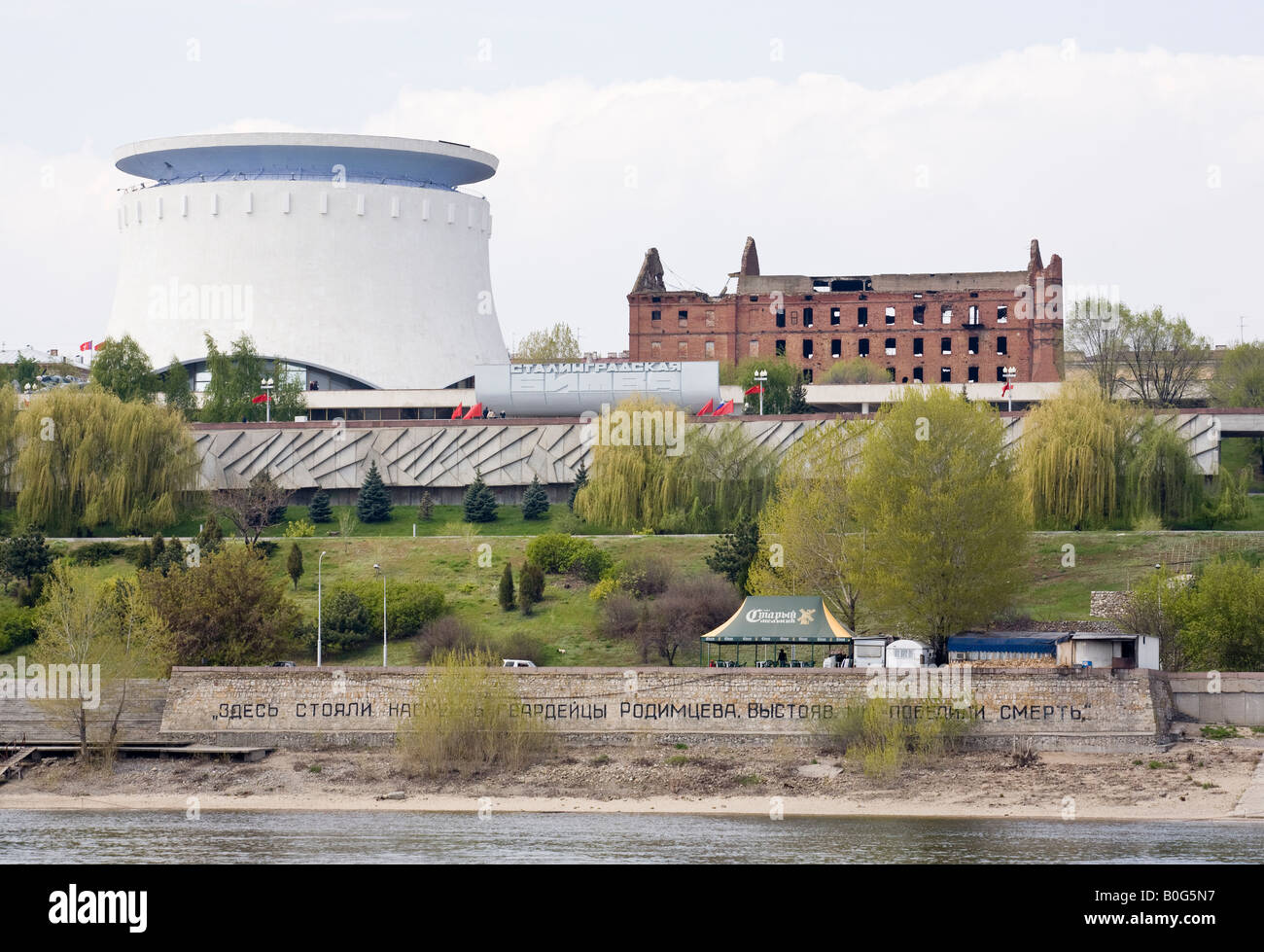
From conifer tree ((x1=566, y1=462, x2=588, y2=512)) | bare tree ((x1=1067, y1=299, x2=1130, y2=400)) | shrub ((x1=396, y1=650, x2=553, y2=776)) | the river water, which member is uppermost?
bare tree ((x1=1067, y1=299, x2=1130, y2=400))

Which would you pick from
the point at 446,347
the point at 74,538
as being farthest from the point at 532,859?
the point at 446,347

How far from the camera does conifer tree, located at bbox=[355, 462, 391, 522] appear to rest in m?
70.4

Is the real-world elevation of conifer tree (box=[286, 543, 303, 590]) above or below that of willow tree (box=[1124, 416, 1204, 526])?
below

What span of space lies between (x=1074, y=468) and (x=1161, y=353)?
31.9m

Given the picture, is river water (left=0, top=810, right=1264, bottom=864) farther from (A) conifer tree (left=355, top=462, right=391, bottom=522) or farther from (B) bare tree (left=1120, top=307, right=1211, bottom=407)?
(B) bare tree (left=1120, top=307, right=1211, bottom=407)

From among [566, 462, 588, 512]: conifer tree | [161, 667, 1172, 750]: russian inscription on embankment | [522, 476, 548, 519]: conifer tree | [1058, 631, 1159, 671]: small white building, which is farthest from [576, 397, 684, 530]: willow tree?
[1058, 631, 1159, 671]: small white building

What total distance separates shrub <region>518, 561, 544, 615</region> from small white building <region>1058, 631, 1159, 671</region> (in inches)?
687

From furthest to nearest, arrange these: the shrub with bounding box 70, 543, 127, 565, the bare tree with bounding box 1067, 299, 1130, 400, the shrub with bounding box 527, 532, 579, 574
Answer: the bare tree with bounding box 1067, 299, 1130, 400, the shrub with bounding box 70, 543, 127, 565, the shrub with bounding box 527, 532, 579, 574

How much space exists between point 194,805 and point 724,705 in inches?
452

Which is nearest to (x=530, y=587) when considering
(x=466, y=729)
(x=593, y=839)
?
(x=466, y=729)

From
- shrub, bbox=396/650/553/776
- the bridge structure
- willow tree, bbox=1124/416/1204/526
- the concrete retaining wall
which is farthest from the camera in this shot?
the bridge structure

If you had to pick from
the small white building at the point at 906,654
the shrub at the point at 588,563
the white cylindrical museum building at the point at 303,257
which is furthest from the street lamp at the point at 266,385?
the small white building at the point at 906,654

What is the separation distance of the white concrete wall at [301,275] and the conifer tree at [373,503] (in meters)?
22.2

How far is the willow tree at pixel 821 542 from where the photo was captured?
162 ft
